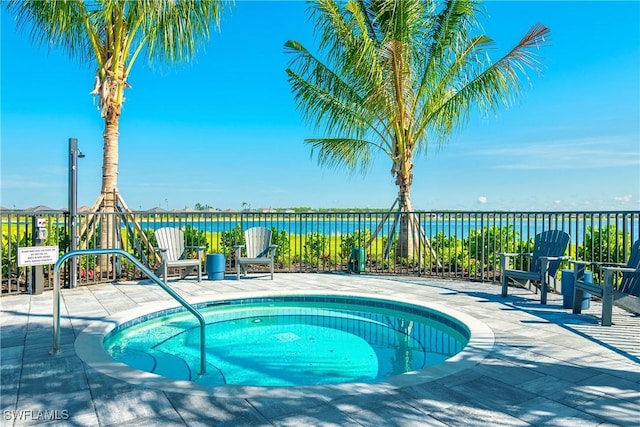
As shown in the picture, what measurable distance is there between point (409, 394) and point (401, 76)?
7276 mm

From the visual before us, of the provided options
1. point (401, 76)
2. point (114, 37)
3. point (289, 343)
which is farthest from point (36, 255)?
point (401, 76)

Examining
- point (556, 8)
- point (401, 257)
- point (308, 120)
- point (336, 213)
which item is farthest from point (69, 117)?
point (556, 8)

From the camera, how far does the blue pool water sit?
3711mm

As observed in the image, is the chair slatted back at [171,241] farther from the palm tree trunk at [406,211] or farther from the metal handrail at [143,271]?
the palm tree trunk at [406,211]

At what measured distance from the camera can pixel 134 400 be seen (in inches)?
100

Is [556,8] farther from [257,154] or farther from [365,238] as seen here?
[257,154]

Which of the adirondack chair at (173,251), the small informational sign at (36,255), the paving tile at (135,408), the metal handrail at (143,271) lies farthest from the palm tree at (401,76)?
the paving tile at (135,408)

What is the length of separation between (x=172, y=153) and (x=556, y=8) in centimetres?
2080

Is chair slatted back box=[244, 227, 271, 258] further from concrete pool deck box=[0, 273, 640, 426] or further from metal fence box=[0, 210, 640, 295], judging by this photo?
concrete pool deck box=[0, 273, 640, 426]

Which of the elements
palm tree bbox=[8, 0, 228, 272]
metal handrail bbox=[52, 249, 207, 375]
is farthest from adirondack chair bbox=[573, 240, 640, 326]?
palm tree bbox=[8, 0, 228, 272]

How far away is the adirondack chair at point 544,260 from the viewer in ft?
17.4

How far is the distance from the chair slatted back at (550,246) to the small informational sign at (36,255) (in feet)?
21.7

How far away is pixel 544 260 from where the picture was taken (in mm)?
5230

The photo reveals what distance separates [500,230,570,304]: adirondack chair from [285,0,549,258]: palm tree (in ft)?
7.72
